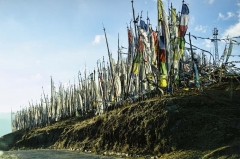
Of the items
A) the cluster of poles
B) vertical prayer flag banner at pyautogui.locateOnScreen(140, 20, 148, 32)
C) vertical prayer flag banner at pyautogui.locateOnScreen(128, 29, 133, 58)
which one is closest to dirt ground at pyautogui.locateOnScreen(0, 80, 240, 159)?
the cluster of poles

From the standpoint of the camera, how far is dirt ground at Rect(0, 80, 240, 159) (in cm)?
1449

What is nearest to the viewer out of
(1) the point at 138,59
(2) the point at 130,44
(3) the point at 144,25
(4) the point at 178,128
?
(4) the point at 178,128

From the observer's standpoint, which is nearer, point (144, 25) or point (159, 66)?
point (159, 66)

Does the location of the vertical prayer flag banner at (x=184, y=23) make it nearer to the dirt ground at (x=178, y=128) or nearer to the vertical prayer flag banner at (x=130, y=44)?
the dirt ground at (x=178, y=128)

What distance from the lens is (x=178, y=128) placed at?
659 inches

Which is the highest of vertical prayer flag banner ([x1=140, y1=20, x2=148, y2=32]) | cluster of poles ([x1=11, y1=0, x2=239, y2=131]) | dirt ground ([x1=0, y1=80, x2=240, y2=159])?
vertical prayer flag banner ([x1=140, y1=20, x2=148, y2=32])

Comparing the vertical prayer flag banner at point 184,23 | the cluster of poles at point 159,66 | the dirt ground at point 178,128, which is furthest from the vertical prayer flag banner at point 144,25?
the dirt ground at point 178,128

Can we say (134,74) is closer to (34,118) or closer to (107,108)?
(107,108)

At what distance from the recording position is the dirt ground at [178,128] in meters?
14.5

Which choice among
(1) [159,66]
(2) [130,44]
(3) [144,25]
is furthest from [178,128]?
(2) [130,44]

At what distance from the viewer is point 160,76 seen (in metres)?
20.7

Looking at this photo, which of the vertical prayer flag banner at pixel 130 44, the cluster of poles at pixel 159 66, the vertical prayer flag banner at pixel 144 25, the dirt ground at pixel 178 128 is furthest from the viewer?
the vertical prayer flag banner at pixel 130 44

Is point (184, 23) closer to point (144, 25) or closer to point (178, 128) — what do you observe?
point (144, 25)

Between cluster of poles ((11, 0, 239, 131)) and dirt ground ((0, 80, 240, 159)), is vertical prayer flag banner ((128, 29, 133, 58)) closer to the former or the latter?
cluster of poles ((11, 0, 239, 131))
